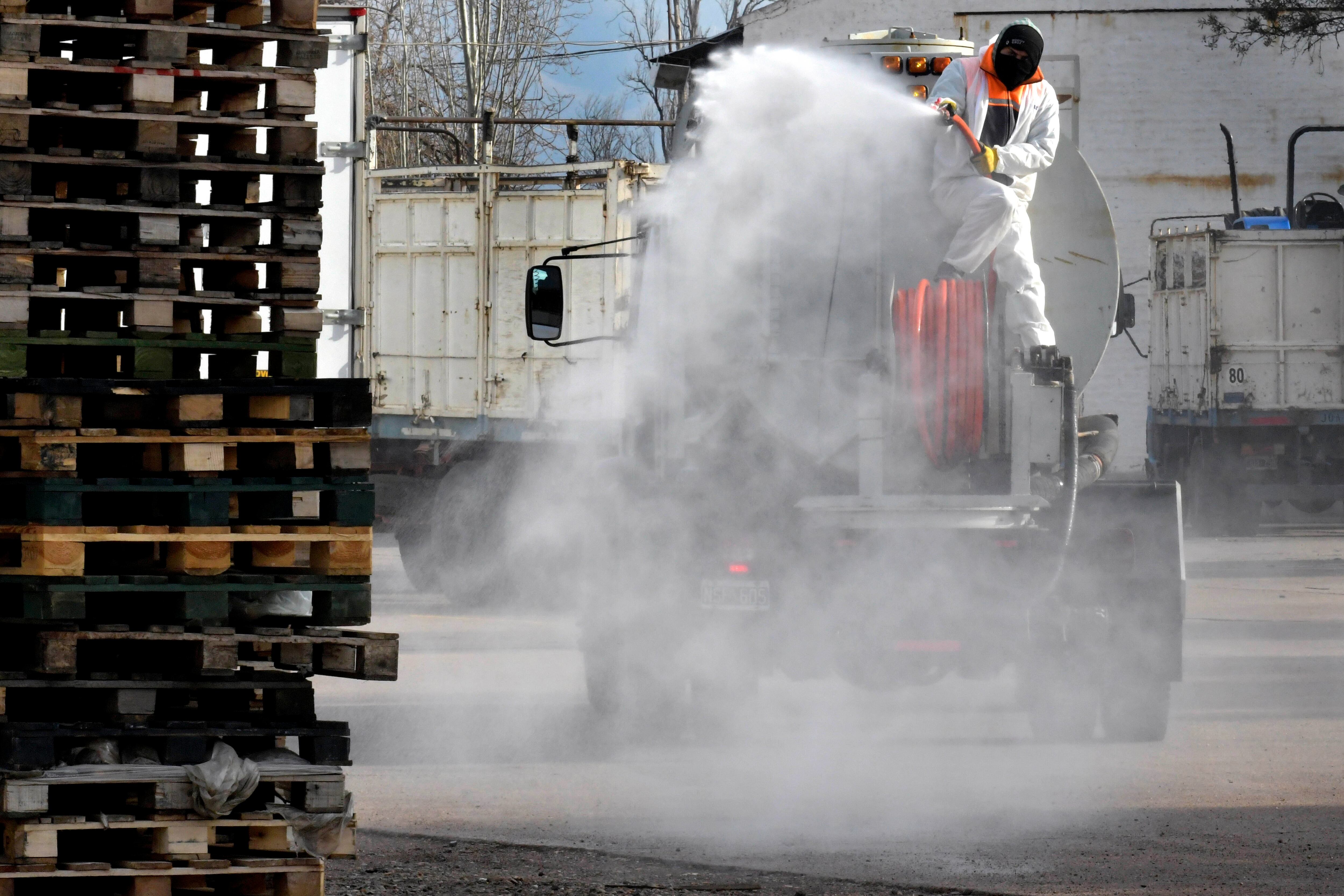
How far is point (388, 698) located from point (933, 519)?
3324mm

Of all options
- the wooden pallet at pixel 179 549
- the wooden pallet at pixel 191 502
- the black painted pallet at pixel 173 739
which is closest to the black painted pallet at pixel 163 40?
the wooden pallet at pixel 191 502

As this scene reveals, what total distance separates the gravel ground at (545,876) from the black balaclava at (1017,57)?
11.9 feet

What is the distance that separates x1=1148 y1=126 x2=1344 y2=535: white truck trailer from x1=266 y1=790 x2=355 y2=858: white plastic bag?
1577 centimetres

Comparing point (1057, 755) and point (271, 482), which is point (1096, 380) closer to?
point (1057, 755)

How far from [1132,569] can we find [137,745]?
452cm

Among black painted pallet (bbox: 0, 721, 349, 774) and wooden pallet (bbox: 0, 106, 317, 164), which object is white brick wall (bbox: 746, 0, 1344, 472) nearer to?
wooden pallet (bbox: 0, 106, 317, 164)

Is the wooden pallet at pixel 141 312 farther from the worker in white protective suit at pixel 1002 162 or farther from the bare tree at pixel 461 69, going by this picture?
the bare tree at pixel 461 69

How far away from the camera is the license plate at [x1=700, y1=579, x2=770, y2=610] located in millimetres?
7781

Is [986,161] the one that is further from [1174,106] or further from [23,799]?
[1174,106]

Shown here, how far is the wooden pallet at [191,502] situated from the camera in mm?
5125

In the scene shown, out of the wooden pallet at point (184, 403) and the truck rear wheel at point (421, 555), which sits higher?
the wooden pallet at point (184, 403)

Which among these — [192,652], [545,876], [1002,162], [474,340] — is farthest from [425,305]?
[192,652]

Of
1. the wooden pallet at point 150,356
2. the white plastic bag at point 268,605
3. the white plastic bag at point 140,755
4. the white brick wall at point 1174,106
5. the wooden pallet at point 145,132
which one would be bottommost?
the white plastic bag at point 140,755

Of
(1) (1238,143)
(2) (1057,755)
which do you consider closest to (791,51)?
(2) (1057,755)
